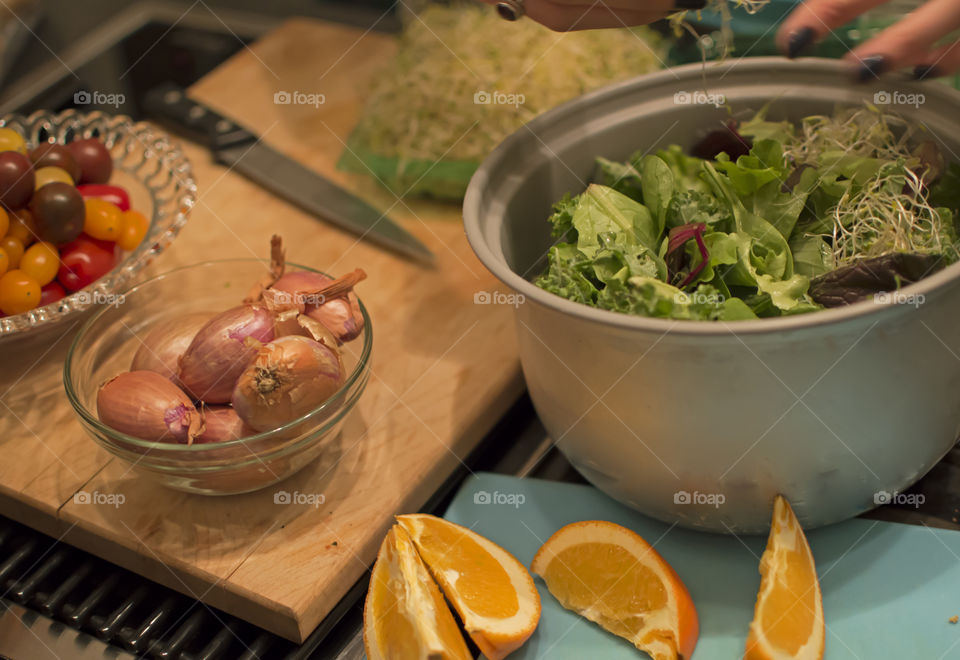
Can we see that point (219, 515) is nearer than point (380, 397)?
Yes

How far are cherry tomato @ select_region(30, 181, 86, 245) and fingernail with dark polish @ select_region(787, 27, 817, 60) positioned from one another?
31.2 inches

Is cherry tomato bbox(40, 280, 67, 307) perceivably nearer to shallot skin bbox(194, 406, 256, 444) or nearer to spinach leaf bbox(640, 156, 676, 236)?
shallot skin bbox(194, 406, 256, 444)

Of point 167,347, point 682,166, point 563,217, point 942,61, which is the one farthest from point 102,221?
point 942,61

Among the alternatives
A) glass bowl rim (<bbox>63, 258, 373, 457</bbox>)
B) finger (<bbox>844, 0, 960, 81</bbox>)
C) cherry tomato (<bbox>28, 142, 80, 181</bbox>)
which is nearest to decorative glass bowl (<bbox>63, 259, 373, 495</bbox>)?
glass bowl rim (<bbox>63, 258, 373, 457</bbox>)

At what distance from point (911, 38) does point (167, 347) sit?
73cm

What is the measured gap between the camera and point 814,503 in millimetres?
765

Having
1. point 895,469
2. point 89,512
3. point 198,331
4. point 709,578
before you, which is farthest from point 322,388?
point 895,469

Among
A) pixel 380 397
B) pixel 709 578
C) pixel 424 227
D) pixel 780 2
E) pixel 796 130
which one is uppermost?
pixel 780 2

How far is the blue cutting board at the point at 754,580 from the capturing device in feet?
A: 2.42

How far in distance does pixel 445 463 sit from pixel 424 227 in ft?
1.34

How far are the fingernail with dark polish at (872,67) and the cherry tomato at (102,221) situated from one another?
0.84m

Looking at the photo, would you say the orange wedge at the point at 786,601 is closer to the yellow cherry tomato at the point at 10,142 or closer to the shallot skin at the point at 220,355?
the shallot skin at the point at 220,355

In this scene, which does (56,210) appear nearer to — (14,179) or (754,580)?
(14,179)

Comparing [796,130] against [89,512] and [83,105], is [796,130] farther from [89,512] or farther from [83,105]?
[83,105]
